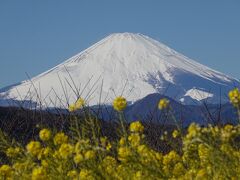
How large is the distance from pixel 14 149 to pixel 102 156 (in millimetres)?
611

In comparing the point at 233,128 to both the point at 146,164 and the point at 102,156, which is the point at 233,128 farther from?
the point at 102,156

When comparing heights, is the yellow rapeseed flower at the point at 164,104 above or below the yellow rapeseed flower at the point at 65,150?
above

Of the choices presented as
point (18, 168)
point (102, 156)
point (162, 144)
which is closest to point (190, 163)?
point (102, 156)

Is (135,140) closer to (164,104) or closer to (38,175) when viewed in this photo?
(164,104)

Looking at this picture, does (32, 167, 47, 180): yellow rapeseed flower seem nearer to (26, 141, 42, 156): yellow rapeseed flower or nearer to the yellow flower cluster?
the yellow flower cluster

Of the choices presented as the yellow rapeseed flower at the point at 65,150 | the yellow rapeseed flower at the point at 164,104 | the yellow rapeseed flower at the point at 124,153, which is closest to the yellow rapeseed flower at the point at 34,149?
the yellow rapeseed flower at the point at 65,150

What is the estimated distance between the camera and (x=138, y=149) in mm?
3734

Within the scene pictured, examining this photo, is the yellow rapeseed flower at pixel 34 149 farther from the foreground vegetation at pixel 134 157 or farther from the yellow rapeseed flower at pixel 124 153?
the yellow rapeseed flower at pixel 124 153

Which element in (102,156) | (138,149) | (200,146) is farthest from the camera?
(102,156)

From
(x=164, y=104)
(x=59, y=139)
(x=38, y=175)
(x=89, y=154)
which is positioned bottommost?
(x=38, y=175)

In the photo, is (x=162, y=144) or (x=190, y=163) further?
(x=162, y=144)

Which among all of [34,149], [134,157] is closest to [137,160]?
[134,157]

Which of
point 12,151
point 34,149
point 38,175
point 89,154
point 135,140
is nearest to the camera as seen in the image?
point 38,175

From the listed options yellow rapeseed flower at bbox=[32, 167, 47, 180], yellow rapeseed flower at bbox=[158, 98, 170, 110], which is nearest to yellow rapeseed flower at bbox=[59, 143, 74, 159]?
yellow rapeseed flower at bbox=[32, 167, 47, 180]
